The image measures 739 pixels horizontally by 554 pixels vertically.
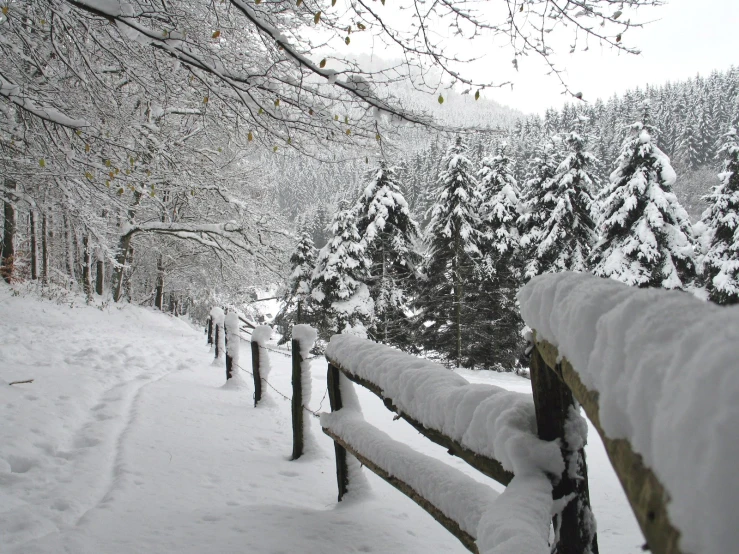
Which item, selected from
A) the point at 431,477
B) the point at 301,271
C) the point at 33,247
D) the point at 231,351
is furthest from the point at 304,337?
the point at 301,271

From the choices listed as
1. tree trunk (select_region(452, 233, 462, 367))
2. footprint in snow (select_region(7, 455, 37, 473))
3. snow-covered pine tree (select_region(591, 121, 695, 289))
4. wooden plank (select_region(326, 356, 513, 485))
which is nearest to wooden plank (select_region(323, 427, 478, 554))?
wooden plank (select_region(326, 356, 513, 485))

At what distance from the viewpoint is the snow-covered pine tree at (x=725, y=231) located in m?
15.5

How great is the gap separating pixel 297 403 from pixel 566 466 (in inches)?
140

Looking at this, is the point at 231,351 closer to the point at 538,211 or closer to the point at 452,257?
the point at 452,257

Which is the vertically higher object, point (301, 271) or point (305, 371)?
point (301, 271)

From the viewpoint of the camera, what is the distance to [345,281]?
18.7m

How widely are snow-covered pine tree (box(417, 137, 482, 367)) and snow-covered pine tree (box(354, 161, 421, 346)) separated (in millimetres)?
1338

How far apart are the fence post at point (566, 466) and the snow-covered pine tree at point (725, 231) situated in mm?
18369

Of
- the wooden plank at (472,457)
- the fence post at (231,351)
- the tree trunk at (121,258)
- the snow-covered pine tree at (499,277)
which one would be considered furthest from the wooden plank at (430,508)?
the snow-covered pine tree at (499,277)

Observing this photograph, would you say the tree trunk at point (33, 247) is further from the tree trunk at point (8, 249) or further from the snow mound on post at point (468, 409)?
the snow mound on post at point (468, 409)

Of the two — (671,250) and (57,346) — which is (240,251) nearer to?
(57,346)

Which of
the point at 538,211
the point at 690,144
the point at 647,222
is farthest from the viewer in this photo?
the point at 690,144

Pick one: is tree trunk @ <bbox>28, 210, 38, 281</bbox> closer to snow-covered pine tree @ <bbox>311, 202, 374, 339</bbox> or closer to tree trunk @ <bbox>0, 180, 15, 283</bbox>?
tree trunk @ <bbox>0, 180, 15, 283</bbox>

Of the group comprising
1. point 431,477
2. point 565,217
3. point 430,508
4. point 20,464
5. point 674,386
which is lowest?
point 20,464
